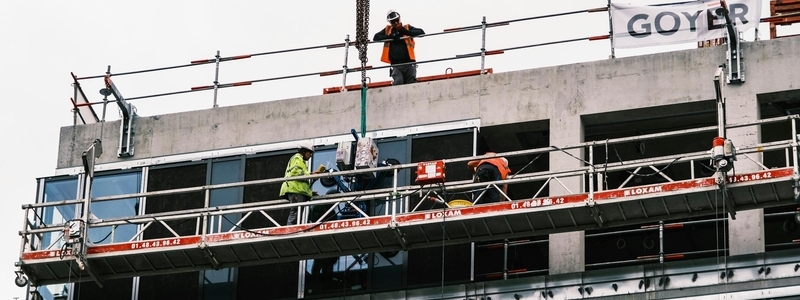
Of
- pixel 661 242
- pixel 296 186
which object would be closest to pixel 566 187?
pixel 661 242

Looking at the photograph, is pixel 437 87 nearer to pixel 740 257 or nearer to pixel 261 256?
pixel 261 256

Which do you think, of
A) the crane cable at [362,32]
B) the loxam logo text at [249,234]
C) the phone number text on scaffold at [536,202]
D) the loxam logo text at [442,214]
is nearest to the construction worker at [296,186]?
the loxam logo text at [249,234]

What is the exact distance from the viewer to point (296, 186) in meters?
35.3

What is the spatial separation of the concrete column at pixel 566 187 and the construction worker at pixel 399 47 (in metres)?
3.96

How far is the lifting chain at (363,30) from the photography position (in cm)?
3647

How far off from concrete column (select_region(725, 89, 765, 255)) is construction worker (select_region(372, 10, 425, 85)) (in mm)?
6844

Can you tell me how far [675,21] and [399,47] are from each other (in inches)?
226

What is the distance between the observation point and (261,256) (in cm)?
3475

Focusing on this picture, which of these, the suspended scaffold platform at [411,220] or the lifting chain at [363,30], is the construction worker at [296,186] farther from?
the lifting chain at [363,30]

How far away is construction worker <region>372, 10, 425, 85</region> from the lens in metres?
39.1

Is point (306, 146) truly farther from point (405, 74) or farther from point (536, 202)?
point (536, 202)

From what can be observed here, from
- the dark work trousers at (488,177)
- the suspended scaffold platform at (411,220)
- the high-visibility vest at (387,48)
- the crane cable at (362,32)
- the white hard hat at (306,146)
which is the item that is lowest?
the suspended scaffold platform at (411,220)

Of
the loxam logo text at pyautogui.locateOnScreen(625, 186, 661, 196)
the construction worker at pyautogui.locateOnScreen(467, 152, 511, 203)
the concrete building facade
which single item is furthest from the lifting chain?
the loxam logo text at pyautogui.locateOnScreen(625, 186, 661, 196)

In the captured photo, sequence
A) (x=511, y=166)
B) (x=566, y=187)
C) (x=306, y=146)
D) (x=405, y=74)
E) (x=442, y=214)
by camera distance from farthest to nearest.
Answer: (x=511, y=166), (x=405, y=74), (x=306, y=146), (x=566, y=187), (x=442, y=214)
